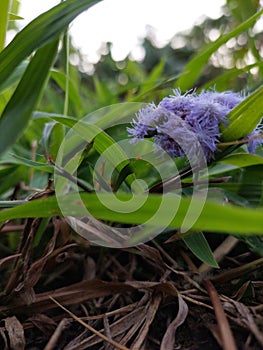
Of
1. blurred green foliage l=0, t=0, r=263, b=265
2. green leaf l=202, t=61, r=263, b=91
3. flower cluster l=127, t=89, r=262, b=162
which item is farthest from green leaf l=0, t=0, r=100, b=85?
green leaf l=202, t=61, r=263, b=91

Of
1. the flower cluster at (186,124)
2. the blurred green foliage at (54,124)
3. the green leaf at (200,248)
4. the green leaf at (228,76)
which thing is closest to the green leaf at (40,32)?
the blurred green foliage at (54,124)

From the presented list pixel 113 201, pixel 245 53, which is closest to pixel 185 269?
pixel 113 201

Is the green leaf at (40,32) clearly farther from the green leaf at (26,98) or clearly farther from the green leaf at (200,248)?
the green leaf at (200,248)

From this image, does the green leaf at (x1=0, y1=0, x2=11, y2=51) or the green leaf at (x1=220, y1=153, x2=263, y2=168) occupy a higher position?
the green leaf at (x1=0, y1=0, x2=11, y2=51)

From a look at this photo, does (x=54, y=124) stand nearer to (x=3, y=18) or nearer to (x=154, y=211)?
(x=3, y=18)

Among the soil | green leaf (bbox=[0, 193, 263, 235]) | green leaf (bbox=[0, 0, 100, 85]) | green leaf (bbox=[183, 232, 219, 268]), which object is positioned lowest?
the soil

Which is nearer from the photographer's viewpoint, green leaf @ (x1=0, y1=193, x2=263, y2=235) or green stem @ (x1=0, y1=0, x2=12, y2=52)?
green leaf @ (x1=0, y1=193, x2=263, y2=235)

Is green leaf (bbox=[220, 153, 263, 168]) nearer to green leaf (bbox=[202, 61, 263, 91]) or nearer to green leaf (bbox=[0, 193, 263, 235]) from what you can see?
green leaf (bbox=[0, 193, 263, 235])
